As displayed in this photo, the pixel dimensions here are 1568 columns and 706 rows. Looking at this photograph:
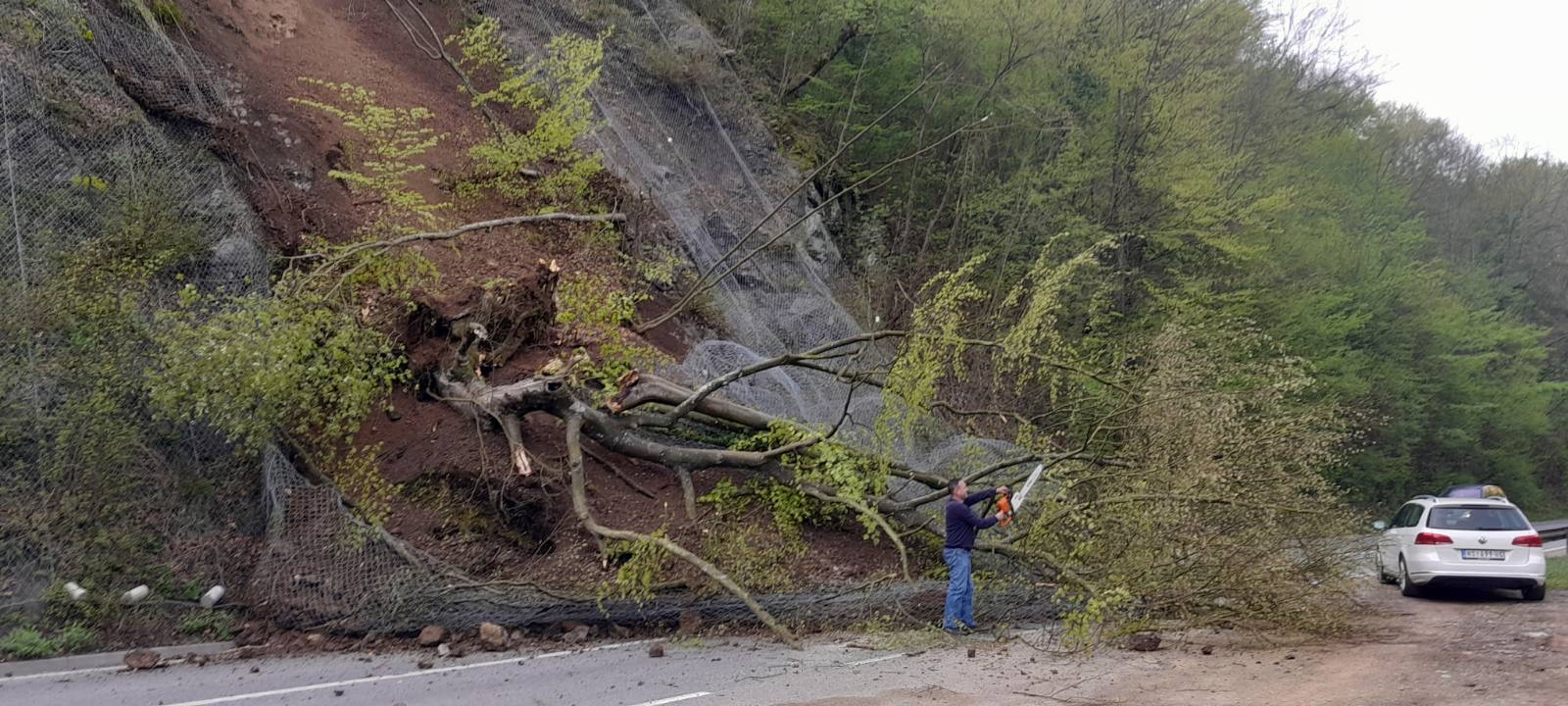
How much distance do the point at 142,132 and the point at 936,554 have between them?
9.98 metres

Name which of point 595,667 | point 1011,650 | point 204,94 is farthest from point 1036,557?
point 204,94

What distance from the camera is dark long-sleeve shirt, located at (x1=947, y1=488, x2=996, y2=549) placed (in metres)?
9.30

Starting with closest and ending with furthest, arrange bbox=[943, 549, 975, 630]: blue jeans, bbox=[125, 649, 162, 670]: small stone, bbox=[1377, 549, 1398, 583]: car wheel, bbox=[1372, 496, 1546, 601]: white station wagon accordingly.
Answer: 1. bbox=[125, 649, 162, 670]: small stone
2. bbox=[943, 549, 975, 630]: blue jeans
3. bbox=[1372, 496, 1546, 601]: white station wagon
4. bbox=[1377, 549, 1398, 583]: car wheel

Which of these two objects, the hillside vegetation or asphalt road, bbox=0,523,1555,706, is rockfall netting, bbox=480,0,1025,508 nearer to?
the hillside vegetation

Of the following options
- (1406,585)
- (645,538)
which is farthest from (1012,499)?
(1406,585)

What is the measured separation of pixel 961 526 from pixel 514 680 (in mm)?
3922

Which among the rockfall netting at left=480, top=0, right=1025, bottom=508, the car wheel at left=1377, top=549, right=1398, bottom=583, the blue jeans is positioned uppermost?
the rockfall netting at left=480, top=0, right=1025, bottom=508

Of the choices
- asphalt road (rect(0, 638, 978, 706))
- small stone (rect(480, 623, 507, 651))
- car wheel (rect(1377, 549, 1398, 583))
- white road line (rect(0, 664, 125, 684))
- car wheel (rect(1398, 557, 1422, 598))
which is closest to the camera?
asphalt road (rect(0, 638, 978, 706))

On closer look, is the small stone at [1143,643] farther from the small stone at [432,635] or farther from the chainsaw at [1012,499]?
the small stone at [432,635]

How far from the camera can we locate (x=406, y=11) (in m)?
20.3

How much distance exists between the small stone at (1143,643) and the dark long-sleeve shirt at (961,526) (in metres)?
1.48

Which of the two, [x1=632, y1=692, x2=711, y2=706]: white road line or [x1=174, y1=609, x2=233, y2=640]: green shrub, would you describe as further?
[x1=174, y1=609, x2=233, y2=640]: green shrub

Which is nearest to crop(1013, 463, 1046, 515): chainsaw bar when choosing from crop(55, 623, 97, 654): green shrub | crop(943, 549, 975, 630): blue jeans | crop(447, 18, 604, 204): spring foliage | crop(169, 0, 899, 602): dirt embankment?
crop(943, 549, 975, 630): blue jeans

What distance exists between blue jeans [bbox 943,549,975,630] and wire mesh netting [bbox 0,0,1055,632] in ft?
2.10
